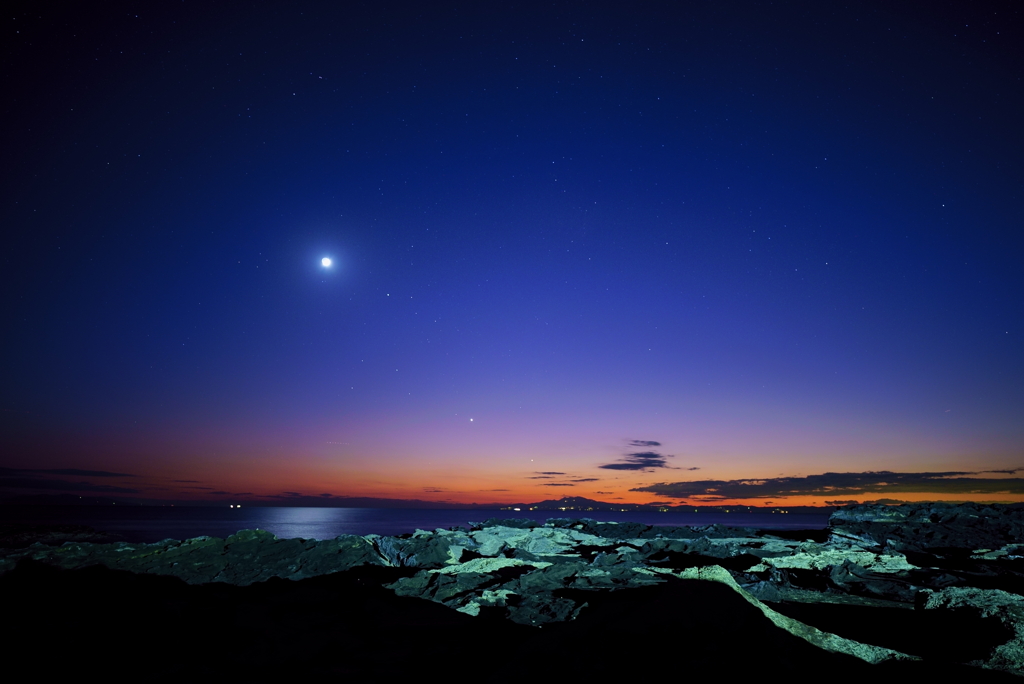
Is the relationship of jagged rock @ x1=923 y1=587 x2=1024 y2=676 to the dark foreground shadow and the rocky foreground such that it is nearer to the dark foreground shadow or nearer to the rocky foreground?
the rocky foreground

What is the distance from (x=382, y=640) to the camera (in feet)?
30.6

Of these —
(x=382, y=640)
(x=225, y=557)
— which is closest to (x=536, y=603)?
(x=382, y=640)

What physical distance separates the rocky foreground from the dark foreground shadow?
0.04 m

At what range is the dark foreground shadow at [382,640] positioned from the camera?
19.2ft

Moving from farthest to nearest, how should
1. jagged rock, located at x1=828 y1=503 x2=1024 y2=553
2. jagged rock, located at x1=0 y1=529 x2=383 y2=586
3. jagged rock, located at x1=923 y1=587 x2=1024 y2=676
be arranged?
1. jagged rock, located at x1=828 y1=503 x2=1024 y2=553
2. jagged rock, located at x1=0 y1=529 x2=383 y2=586
3. jagged rock, located at x1=923 y1=587 x2=1024 y2=676

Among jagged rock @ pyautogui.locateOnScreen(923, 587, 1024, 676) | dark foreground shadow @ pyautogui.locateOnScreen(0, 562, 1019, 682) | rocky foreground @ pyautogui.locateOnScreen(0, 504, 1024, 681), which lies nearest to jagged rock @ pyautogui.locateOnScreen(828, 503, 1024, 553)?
rocky foreground @ pyautogui.locateOnScreen(0, 504, 1024, 681)

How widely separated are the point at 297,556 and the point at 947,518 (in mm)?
42996

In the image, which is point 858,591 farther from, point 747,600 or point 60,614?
point 60,614

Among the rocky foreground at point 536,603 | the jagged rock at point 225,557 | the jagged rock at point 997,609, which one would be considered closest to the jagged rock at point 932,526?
the rocky foreground at point 536,603

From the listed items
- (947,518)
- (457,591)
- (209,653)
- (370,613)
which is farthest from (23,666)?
(947,518)

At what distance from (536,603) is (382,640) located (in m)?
3.69

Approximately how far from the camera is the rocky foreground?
629cm

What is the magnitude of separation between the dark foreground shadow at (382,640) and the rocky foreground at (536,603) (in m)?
0.04

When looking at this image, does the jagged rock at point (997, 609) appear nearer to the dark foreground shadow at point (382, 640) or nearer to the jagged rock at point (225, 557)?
the dark foreground shadow at point (382, 640)
